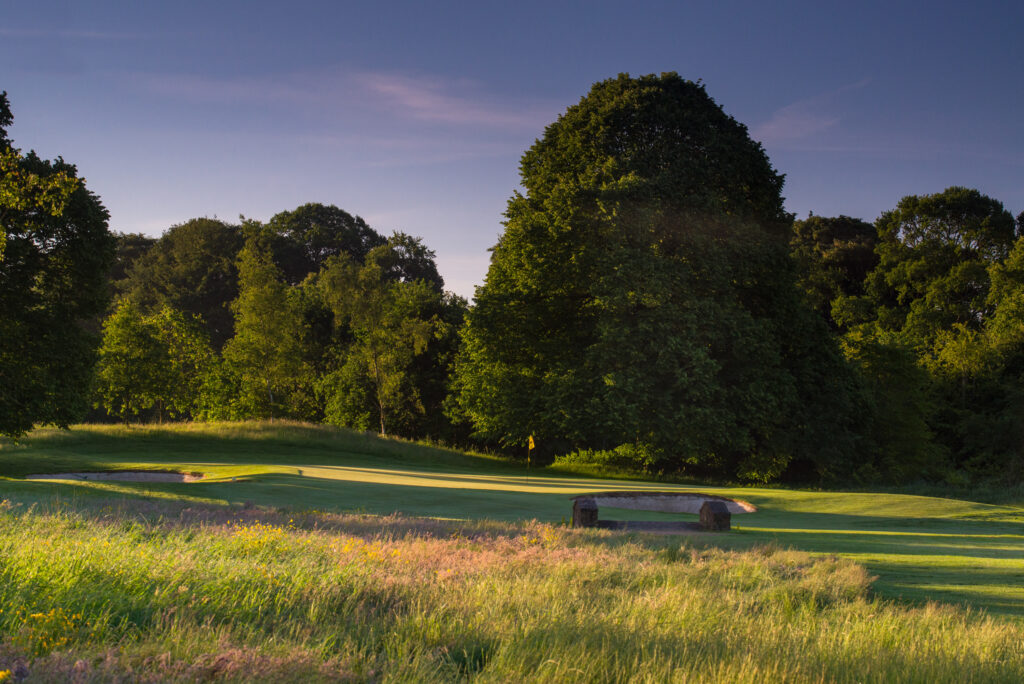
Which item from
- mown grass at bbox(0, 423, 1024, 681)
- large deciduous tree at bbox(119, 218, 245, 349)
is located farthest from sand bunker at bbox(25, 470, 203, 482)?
large deciduous tree at bbox(119, 218, 245, 349)

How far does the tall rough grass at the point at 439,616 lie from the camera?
4.36m

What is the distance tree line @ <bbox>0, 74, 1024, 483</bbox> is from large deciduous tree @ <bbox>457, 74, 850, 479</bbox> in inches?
3.8

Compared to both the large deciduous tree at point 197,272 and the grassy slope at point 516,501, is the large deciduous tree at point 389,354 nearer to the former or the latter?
the grassy slope at point 516,501

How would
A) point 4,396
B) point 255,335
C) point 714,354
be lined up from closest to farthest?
1. point 4,396
2. point 714,354
3. point 255,335

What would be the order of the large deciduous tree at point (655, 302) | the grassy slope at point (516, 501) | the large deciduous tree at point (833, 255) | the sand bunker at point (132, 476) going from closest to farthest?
the grassy slope at point (516, 501) → the sand bunker at point (132, 476) → the large deciduous tree at point (655, 302) → the large deciduous tree at point (833, 255)

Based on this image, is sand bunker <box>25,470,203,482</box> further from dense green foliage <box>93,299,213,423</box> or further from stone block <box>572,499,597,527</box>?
stone block <box>572,499,597,527</box>

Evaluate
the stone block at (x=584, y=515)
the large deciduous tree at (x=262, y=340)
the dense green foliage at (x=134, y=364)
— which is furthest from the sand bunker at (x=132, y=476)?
the large deciduous tree at (x=262, y=340)

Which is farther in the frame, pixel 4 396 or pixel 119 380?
pixel 119 380

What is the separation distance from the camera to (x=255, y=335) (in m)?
45.3

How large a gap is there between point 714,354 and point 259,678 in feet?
85.3

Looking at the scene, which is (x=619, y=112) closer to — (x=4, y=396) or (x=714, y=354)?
(x=714, y=354)

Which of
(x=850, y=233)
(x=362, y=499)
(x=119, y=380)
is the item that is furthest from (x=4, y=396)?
(x=850, y=233)

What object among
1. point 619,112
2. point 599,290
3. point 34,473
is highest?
point 619,112

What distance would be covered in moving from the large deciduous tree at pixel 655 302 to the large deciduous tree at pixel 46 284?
1405 centimetres
